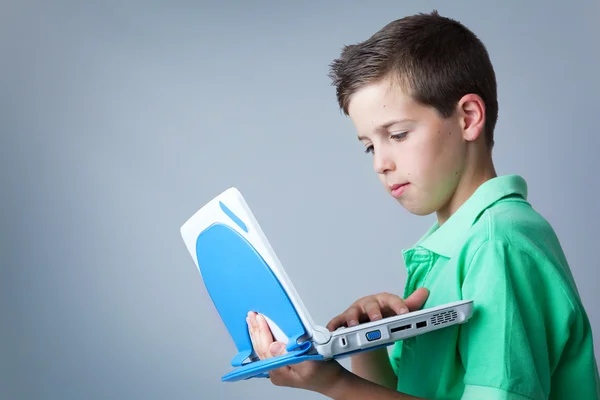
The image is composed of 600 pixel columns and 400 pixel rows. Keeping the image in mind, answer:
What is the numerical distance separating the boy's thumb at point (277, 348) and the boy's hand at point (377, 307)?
135mm

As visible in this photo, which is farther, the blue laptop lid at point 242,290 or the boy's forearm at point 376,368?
the boy's forearm at point 376,368

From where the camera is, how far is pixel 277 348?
1.03 m

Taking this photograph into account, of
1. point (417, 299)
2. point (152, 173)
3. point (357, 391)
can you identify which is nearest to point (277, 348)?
point (357, 391)

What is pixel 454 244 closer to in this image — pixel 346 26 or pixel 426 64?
pixel 426 64

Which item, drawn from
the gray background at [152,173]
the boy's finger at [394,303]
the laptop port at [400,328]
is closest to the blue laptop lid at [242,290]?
the laptop port at [400,328]

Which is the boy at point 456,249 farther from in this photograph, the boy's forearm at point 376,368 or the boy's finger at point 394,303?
the boy's forearm at point 376,368

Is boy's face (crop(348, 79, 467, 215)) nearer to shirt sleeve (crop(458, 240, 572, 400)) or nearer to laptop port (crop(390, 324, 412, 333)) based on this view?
shirt sleeve (crop(458, 240, 572, 400))

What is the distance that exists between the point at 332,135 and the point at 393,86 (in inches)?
46.8

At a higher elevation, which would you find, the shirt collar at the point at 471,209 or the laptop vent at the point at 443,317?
the shirt collar at the point at 471,209

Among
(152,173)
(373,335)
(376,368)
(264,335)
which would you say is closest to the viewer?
(373,335)

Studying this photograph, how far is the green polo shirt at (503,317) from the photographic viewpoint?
1.02 metres

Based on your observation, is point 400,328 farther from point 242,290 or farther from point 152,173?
point 152,173

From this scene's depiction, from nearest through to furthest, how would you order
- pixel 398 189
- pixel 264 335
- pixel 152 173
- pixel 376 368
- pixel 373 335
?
pixel 373 335
pixel 264 335
pixel 398 189
pixel 376 368
pixel 152 173

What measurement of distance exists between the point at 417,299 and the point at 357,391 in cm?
19
